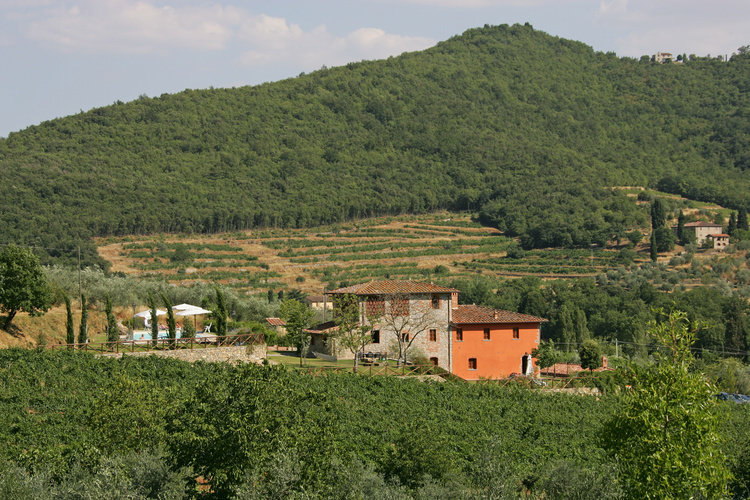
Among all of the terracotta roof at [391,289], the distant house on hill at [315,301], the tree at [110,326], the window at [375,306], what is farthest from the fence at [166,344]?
the distant house on hill at [315,301]

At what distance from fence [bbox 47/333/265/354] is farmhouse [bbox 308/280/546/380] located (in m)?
5.33

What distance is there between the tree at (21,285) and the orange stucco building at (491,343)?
19497 mm

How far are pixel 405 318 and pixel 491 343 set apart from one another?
16.5 feet

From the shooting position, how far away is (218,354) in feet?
115

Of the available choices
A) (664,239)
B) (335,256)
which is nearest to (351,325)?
(335,256)

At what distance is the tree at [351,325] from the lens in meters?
37.7

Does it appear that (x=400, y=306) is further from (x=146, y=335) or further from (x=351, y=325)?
(x=146, y=335)

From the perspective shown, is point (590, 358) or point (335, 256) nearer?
point (590, 358)

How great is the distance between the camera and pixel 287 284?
8500 cm

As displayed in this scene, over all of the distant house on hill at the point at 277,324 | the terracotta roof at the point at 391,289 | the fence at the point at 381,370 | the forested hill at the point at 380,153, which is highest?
the forested hill at the point at 380,153

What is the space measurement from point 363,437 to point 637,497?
10.7m

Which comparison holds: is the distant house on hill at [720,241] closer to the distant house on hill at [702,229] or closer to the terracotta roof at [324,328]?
the distant house on hill at [702,229]

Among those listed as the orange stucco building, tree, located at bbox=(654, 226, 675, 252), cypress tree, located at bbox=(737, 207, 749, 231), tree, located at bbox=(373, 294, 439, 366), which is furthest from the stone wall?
cypress tree, located at bbox=(737, 207, 749, 231)

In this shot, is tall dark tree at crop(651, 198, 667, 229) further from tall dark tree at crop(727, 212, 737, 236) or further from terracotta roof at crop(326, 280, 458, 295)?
terracotta roof at crop(326, 280, 458, 295)
